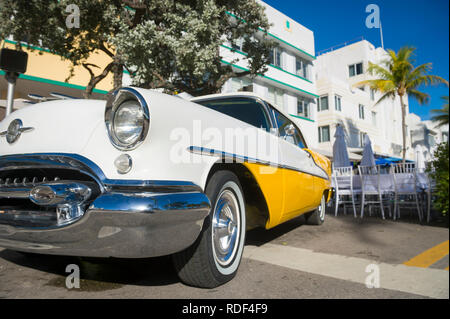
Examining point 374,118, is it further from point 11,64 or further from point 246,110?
point 11,64

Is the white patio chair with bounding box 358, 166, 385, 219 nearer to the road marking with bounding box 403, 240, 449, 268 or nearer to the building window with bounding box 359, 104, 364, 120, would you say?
the road marking with bounding box 403, 240, 449, 268

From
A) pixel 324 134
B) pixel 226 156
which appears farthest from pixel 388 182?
pixel 324 134

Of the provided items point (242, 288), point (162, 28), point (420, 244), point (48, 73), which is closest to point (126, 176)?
point (242, 288)

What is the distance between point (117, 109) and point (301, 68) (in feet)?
63.2

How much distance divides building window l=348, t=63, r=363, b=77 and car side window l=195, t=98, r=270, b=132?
84.1ft

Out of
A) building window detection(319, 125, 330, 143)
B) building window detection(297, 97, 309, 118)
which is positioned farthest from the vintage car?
building window detection(319, 125, 330, 143)

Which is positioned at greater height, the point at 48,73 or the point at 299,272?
the point at 48,73

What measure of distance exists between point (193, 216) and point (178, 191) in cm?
16

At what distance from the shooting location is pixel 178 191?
1.58 meters

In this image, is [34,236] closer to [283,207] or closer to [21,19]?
[283,207]

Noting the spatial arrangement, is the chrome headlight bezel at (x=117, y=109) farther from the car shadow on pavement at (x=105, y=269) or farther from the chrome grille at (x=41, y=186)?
the car shadow on pavement at (x=105, y=269)

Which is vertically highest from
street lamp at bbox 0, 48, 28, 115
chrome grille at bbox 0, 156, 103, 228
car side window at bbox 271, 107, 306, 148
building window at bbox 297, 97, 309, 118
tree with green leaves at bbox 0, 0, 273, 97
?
building window at bbox 297, 97, 309, 118

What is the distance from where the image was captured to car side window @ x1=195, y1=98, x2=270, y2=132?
2.90m

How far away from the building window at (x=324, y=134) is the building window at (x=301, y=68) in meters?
4.05
